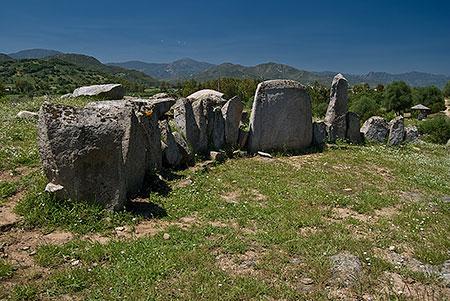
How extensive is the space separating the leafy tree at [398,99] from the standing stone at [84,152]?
8229 cm

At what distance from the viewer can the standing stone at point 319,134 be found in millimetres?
21625

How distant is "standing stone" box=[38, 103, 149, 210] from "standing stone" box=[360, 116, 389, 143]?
1881 centimetres

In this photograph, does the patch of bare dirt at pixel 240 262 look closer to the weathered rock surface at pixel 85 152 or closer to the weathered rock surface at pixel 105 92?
the weathered rock surface at pixel 85 152

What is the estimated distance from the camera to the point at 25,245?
8359 mm

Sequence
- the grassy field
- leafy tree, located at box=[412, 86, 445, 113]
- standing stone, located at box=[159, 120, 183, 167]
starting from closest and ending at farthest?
1. the grassy field
2. standing stone, located at box=[159, 120, 183, 167]
3. leafy tree, located at box=[412, 86, 445, 113]

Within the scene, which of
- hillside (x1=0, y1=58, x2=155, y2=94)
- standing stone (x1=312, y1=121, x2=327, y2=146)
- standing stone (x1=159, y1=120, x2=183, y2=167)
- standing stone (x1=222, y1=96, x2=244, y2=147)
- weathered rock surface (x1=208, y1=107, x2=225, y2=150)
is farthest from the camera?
hillside (x1=0, y1=58, x2=155, y2=94)

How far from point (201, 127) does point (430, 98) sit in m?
86.3

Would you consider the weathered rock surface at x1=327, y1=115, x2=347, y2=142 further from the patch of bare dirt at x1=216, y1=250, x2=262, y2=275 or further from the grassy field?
the patch of bare dirt at x1=216, y1=250, x2=262, y2=275

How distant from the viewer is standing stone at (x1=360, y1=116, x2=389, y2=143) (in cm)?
2478

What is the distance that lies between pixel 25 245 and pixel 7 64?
218312 mm

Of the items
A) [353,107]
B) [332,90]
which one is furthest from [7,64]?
[332,90]

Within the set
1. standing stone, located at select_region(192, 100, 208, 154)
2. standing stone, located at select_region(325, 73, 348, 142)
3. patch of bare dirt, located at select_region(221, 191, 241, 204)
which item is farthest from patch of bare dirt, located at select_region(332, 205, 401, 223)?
standing stone, located at select_region(325, 73, 348, 142)

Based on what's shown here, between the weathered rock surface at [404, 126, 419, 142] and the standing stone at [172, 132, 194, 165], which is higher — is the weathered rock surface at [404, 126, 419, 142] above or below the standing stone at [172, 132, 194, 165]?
below

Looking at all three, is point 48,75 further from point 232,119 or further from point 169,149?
point 169,149
